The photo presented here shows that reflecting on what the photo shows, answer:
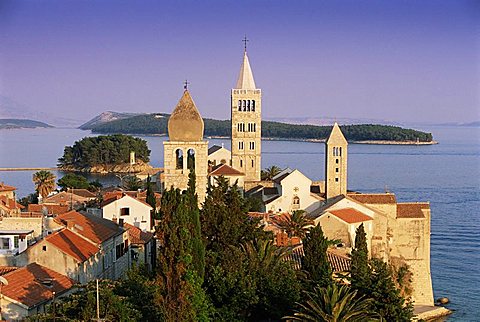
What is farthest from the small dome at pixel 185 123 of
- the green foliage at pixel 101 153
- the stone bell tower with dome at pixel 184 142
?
the green foliage at pixel 101 153

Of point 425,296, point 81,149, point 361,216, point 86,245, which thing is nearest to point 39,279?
point 86,245

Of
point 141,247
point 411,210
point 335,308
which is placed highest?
point 335,308

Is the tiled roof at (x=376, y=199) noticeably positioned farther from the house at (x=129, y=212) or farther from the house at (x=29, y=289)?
the house at (x=29, y=289)

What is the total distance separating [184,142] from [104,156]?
76607 mm

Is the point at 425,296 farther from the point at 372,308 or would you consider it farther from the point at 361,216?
the point at 372,308

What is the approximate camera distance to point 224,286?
1402cm

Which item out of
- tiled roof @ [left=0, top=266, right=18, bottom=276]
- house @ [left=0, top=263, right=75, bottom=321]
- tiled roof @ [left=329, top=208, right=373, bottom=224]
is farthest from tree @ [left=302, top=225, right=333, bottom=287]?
tiled roof @ [left=329, top=208, right=373, bottom=224]

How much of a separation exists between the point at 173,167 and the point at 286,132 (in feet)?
571

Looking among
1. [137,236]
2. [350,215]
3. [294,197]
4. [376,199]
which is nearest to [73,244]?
[137,236]

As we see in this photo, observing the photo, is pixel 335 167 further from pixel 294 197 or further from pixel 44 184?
pixel 44 184

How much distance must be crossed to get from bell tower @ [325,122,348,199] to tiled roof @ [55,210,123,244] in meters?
13.4

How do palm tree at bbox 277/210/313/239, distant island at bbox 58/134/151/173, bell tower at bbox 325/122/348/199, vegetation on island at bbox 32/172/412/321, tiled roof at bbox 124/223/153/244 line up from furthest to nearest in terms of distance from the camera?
distant island at bbox 58/134/151/173 < bell tower at bbox 325/122/348/199 < palm tree at bbox 277/210/313/239 < tiled roof at bbox 124/223/153/244 < vegetation on island at bbox 32/172/412/321

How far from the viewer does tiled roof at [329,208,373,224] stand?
24.8 meters

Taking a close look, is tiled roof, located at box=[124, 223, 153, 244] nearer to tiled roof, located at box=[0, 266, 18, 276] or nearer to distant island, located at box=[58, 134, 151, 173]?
tiled roof, located at box=[0, 266, 18, 276]
